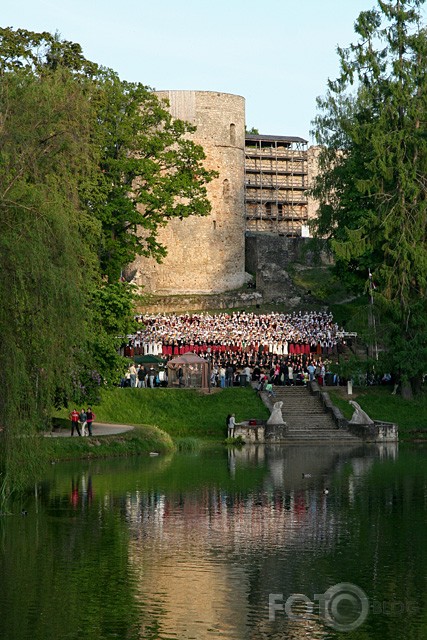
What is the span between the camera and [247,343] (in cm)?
6369

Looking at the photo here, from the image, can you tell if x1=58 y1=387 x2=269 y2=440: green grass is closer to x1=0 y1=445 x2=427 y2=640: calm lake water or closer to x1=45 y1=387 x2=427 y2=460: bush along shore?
x1=45 y1=387 x2=427 y2=460: bush along shore

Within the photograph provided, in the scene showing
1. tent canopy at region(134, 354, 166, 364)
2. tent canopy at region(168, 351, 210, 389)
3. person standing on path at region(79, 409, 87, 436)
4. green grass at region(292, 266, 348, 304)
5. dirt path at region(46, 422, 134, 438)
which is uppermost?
green grass at region(292, 266, 348, 304)

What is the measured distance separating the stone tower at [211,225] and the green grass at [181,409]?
28.3m

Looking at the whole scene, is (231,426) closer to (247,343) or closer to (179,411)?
(179,411)

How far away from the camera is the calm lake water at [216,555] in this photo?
20.7 meters

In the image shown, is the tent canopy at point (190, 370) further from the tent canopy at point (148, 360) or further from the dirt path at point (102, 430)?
the dirt path at point (102, 430)

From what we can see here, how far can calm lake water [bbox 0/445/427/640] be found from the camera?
68.0 ft

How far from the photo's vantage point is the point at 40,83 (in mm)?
42188

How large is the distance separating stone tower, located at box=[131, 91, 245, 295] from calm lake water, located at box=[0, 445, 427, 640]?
44.9 meters

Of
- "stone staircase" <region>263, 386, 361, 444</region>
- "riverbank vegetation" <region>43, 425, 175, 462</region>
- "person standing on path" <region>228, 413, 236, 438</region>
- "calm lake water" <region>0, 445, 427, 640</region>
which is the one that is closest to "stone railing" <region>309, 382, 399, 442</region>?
"stone staircase" <region>263, 386, 361, 444</region>

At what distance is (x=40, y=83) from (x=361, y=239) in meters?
17.7

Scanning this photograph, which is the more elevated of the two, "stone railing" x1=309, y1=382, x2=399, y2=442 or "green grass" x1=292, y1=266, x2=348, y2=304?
"green grass" x1=292, y1=266, x2=348, y2=304

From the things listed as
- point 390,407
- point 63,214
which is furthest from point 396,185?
point 63,214

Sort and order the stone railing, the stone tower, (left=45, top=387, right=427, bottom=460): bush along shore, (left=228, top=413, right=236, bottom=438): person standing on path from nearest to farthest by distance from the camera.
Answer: (left=228, top=413, right=236, bottom=438): person standing on path < the stone railing < (left=45, top=387, right=427, bottom=460): bush along shore < the stone tower
